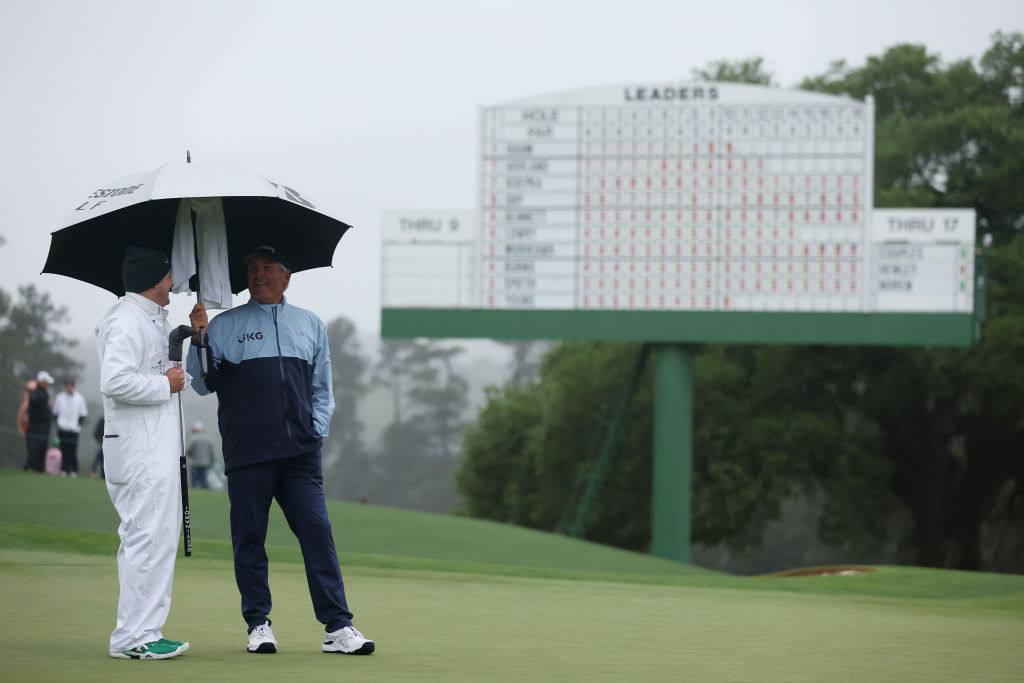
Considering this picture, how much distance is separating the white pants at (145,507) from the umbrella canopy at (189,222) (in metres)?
0.75

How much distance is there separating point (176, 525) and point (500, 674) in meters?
1.62

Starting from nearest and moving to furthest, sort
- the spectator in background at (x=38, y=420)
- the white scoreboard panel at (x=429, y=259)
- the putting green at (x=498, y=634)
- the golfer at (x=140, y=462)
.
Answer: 1. the putting green at (x=498, y=634)
2. the golfer at (x=140, y=462)
3. the white scoreboard panel at (x=429, y=259)
4. the spectator in background at (x=38, y=420)

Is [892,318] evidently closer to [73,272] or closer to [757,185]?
[757,185]

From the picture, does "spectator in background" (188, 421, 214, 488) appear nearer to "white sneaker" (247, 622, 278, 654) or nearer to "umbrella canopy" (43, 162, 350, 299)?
"umbrella canopy" (43, 162, 350, 299)

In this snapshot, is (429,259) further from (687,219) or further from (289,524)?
(289,524)

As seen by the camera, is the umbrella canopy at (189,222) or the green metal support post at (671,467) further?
the green metal support post at (671,467)

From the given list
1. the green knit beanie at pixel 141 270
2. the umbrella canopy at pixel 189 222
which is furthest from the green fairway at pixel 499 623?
the umbrella canopy at pixel 189 222

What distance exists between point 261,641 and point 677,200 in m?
16.4

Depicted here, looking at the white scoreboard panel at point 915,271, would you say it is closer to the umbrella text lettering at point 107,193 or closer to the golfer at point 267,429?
the golfer at point 267,429

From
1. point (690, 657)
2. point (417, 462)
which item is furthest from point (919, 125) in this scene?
point (417, 462)

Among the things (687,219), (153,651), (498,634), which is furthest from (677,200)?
(153,651)

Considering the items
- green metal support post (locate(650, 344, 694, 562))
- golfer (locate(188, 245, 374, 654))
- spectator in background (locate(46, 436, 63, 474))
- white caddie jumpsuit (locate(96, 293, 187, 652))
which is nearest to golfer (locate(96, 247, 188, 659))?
white caddie jumpsuit (locate(96, 293, 187, 652))

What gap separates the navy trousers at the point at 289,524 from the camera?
18.4ft

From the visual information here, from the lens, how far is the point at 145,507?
5.40 meters
